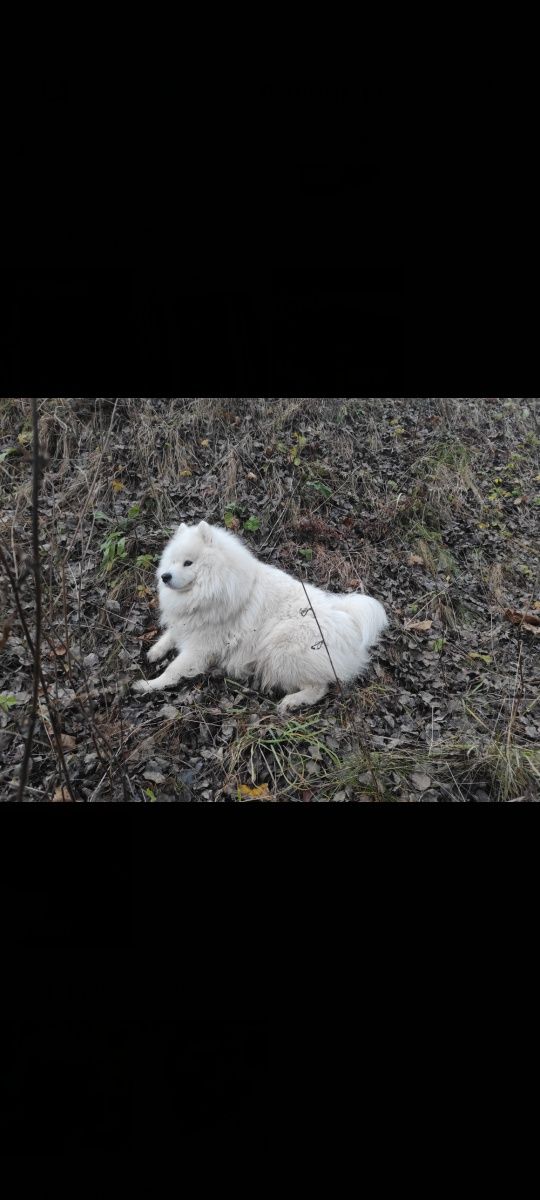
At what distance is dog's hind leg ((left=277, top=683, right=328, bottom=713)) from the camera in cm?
282

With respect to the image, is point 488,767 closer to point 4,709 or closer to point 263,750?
point 263,750

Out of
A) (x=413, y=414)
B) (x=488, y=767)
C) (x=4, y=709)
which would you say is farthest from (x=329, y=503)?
(x=4, y=709)

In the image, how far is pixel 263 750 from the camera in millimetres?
2691

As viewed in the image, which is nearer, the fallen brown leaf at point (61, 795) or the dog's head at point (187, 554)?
the fallen brown leaf at point (61, 795)

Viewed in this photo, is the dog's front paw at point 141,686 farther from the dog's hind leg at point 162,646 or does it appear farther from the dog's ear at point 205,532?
the dog's ear at point 205,532

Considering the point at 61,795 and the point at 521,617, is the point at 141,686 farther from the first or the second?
the point at 521,617

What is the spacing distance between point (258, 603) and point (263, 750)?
768mm

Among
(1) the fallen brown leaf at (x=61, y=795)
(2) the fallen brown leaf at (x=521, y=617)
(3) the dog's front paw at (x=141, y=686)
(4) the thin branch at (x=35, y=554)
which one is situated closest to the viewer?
(4) the thin branch at (x=35, y=554)

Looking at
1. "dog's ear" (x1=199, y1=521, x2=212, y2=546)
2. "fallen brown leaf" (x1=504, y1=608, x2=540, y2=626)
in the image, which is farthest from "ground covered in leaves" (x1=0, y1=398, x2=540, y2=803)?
"dog's ear" (x1=199, y1=521, x2=212, y2=546)

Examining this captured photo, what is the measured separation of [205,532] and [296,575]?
524 mm

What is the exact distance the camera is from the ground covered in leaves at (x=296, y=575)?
2.66 m

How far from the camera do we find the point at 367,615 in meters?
3.04

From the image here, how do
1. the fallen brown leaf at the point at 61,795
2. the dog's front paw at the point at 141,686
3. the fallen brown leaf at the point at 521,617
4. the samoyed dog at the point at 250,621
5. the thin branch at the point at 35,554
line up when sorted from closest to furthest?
the thin branch at the point at 35,554 → the fallen brown leaf at the point at 61,795 → the dog's front paw at the point at 141,686 → the samoyed dog at the point at 250,621 → the fallen brown leaf at the point at 521,617

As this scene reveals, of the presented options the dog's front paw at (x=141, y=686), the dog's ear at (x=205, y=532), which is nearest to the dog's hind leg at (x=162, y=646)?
the dog's front paw at (x=141, y=686)
